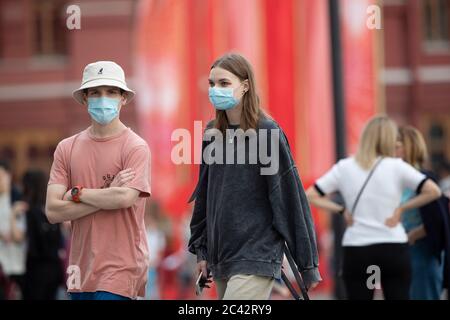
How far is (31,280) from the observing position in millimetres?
A: 8992

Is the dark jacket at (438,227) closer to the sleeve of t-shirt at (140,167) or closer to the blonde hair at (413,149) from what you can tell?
the blonde hair at (413,149)

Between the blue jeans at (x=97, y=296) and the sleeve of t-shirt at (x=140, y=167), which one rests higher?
the sleeve of t-shirt at (x=140, y=167)

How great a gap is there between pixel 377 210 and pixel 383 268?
0.40 m

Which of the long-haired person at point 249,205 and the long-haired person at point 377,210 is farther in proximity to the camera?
the long-haired person at point 377,210

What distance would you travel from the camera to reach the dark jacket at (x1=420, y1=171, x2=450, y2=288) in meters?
7.75

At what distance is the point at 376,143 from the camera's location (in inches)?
284

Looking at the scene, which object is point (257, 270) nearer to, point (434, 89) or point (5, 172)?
point (5, 172)

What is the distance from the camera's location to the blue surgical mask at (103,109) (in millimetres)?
5301

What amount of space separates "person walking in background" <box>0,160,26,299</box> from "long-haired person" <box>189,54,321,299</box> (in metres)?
4.77

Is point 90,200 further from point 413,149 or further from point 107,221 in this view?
point 413,149

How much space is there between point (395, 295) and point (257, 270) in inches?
89.6

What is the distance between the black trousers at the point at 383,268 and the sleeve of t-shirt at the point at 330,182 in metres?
0.51

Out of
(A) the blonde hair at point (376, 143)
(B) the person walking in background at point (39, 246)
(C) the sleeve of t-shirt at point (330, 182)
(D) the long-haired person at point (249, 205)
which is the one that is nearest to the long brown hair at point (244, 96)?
(D) the long-haired person at point (249, 205)

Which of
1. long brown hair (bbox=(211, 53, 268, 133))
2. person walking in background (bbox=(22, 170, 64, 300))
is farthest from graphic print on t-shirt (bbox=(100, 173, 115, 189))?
person walking in background (bbox=(22, 170, 64, 300))
